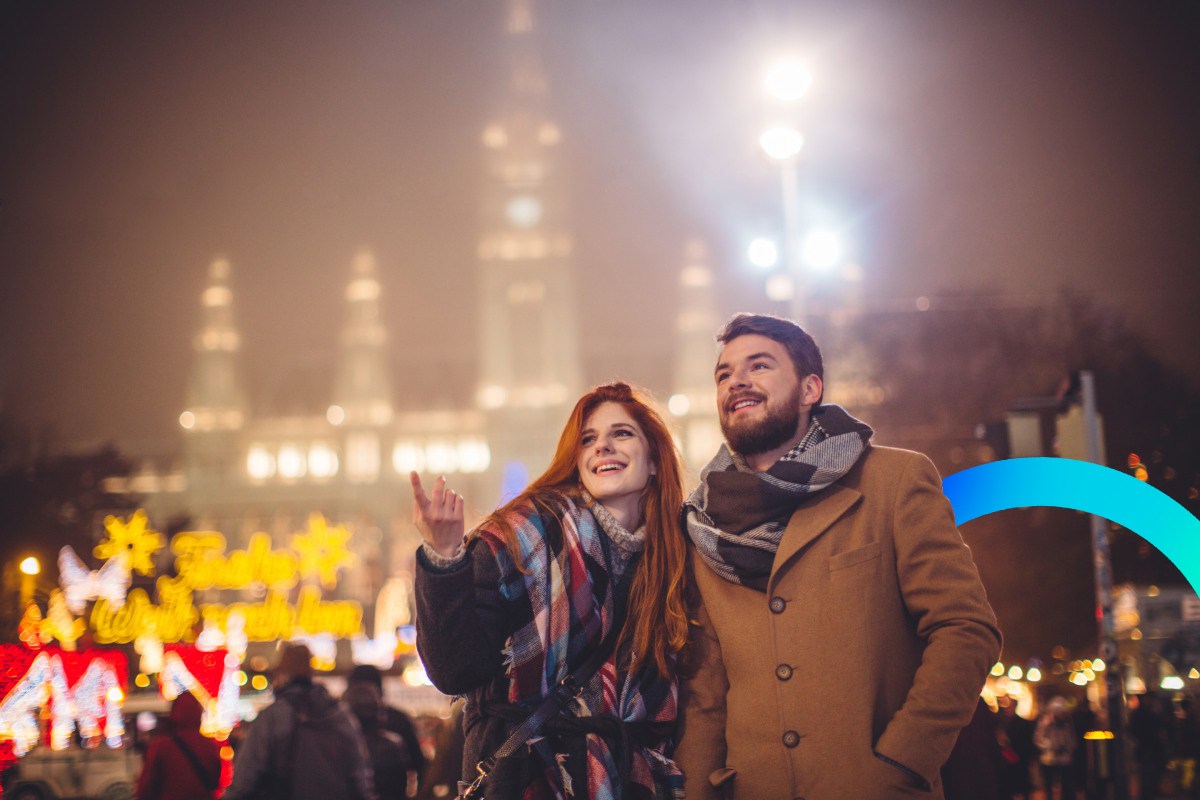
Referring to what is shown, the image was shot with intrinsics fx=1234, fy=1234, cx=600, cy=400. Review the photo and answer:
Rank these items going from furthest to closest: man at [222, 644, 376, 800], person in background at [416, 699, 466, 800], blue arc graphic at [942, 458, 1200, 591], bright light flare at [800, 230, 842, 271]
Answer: bright light flare at [800, 230, 842, 271] → person in background at [416, 699, 466, 800] → man at [222, 644, 376, 800] → blue arc graphic at [942, 458, 1200, 591]

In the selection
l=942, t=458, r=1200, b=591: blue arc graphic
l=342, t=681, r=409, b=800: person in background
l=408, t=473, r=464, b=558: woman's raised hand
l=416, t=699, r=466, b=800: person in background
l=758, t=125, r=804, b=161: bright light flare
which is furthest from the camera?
l=758, t=125, r=804, b=161: bright light flare

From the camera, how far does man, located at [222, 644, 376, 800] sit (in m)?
5.61

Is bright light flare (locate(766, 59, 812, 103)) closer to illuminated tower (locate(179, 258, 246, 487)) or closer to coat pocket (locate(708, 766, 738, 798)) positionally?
coat pocket (locate(708, 766, 738, 798))

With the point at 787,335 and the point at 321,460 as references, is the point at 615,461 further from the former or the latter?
the point at 321,460

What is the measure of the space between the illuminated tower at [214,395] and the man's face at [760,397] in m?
84.2

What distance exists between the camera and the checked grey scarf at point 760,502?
11.0ft

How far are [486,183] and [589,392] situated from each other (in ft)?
255

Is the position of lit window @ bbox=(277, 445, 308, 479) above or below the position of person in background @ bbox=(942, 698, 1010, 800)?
below

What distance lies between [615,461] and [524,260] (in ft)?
252

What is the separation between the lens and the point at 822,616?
10.7ft

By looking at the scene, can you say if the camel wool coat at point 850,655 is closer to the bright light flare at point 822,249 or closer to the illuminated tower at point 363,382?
the bright light flare at point 822,249

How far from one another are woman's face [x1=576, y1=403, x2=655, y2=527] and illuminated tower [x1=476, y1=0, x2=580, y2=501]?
7495cm

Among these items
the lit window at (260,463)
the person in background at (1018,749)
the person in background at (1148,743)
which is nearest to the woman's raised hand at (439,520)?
the person in background at (1018,749)

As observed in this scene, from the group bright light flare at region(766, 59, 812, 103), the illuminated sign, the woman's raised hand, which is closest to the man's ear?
the woman's raised hand
